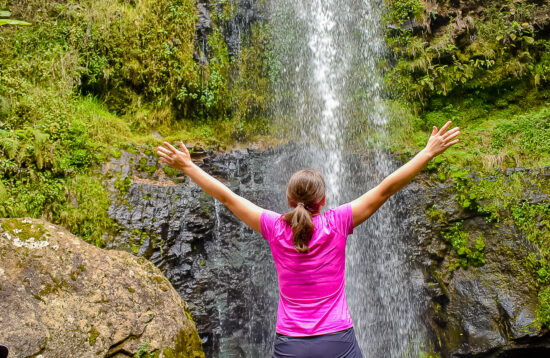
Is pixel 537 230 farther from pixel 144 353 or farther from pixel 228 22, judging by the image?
pixel 228 22

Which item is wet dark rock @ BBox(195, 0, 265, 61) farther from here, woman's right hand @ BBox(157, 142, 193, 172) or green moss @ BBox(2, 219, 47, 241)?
woman's right hand @ BBox(157, 142, 193, 172)

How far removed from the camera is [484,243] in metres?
7.23

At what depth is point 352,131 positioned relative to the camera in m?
8.95

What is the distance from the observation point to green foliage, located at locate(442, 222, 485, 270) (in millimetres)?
7219

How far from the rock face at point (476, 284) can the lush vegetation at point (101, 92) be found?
3.83m

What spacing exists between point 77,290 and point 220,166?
4.56 m

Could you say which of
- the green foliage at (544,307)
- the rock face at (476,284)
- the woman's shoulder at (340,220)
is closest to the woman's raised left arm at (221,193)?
the woman's shoulder at (340,220)

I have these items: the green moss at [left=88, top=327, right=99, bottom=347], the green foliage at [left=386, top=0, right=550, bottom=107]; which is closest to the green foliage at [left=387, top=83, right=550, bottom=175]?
the green foliage at [left=386, top=0, right=550, bottom=107]

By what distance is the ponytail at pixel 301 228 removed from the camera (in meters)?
1.91

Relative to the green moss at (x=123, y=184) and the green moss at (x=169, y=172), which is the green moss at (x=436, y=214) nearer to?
the green moss at (x=169, y=172)

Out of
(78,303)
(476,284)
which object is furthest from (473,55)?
(78,303)

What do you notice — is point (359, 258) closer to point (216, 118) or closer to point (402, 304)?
point (402, 304)

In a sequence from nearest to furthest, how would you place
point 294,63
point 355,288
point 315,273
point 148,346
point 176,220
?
point 315,273 < point 148,346 < point 176,220 < point 355,288 < point 294,63

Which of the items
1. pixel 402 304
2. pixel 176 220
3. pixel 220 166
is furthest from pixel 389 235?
pixel 176 220
